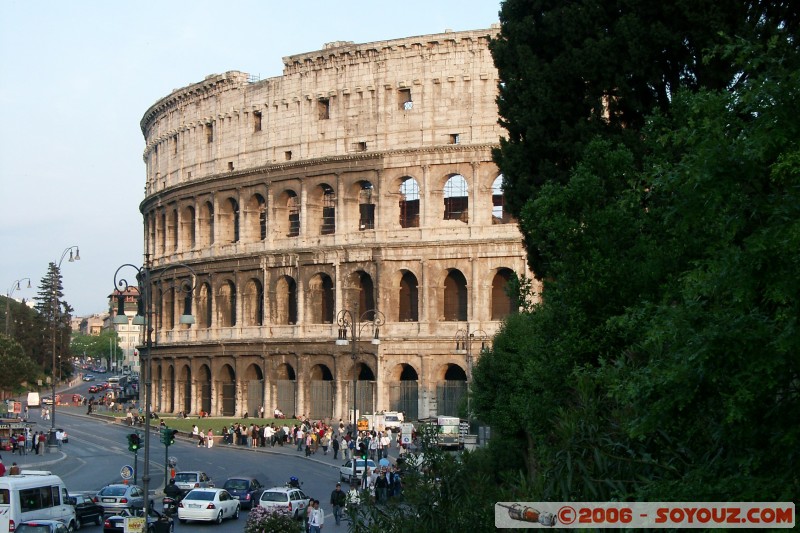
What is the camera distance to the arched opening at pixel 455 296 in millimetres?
58906

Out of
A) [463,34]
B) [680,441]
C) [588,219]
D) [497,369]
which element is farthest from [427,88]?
[680,441]

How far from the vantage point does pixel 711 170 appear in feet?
33.2

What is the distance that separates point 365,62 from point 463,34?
18.5 feet

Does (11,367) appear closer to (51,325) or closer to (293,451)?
(293,451)

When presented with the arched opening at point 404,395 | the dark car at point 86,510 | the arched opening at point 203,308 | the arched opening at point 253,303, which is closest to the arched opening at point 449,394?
the arched opening at point 404,395

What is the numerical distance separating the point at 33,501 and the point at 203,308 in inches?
1651

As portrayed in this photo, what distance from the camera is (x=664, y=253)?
14633 mm

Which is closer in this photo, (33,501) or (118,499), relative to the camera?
(33,501)

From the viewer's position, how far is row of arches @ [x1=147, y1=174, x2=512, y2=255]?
6016 centimetres

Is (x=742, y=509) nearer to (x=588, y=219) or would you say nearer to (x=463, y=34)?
(x=588, y=219)

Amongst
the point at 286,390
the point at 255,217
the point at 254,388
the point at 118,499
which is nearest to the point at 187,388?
the point at 254,388

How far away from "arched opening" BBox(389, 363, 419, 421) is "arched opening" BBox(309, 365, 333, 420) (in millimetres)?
3690

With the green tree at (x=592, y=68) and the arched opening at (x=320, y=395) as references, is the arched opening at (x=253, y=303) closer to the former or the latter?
the arched opening at (x=320, y=395)

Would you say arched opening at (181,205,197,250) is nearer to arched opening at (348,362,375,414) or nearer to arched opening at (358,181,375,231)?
arched opening at (358,181,375,231)
